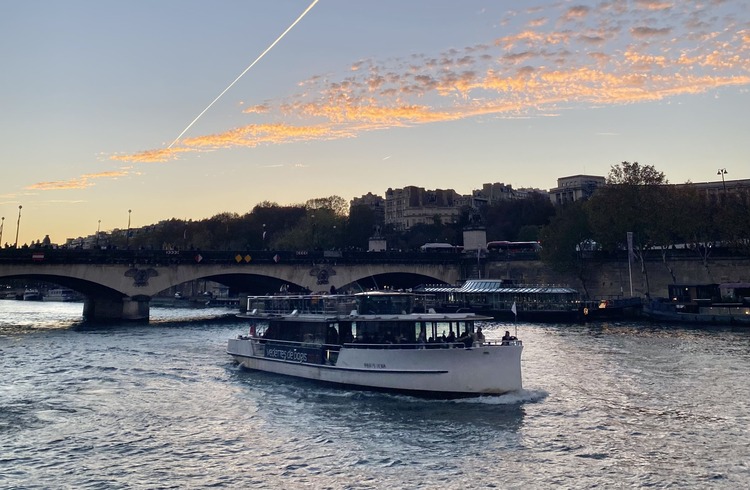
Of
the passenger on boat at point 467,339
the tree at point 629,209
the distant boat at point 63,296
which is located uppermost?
the tree at point 629,209

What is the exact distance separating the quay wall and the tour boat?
5970cm

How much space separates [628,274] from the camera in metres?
93.4

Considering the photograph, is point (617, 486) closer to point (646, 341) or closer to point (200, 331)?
point (646, 341)

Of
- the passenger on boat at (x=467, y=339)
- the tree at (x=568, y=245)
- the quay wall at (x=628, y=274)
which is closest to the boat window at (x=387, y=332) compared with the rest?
the passenger on boat at (x=467, y=339)

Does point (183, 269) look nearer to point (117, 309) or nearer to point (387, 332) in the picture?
point (117, 309)

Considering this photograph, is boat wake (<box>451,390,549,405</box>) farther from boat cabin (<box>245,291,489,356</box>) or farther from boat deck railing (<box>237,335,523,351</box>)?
boat cabin (<box>245,291,489,356</box>)

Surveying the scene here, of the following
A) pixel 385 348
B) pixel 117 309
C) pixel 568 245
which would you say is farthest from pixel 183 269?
pixel 385 348

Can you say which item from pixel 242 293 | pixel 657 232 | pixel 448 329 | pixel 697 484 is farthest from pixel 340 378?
pixel 242 293

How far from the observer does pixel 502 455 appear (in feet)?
75.2

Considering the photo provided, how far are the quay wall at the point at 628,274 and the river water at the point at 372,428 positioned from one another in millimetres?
45151

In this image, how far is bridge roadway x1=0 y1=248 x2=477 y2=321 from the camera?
247ft

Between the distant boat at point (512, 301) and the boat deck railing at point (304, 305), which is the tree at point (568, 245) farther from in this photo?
the boat deck railing at point (304, 305)

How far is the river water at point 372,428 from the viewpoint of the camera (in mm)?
20922

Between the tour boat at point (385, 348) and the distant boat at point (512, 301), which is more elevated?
the distant boat at point (512, 301)
